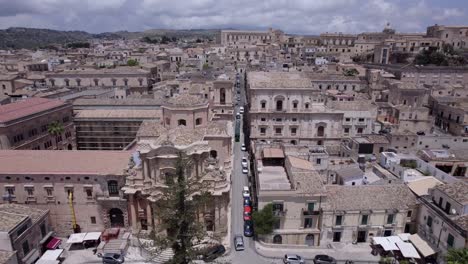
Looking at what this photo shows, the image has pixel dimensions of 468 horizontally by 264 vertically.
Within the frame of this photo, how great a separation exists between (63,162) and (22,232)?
859 cm

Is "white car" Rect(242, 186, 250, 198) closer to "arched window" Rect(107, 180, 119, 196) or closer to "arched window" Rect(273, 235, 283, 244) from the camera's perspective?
"arched window" Rect(273, 235, 283, 244)

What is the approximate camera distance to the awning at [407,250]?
3266 cm

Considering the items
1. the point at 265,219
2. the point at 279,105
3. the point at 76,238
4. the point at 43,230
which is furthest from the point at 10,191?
the point at 279,105

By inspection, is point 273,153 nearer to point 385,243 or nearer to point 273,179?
point 273,179

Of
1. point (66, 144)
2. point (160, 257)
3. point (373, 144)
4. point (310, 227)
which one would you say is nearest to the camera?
point (160, 257)

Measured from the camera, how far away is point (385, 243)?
34.2 metres

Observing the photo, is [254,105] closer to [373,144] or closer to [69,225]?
[373,144]

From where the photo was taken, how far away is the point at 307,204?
34438mm

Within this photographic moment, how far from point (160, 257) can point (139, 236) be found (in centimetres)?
342

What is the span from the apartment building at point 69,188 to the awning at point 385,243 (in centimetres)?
2743

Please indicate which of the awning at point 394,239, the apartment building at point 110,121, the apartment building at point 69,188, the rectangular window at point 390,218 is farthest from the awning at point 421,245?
the apartment building at point 110,121

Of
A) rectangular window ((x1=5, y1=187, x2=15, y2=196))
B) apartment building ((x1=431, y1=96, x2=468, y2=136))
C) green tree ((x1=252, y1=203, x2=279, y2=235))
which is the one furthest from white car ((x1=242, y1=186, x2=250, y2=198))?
apartment building ((x1=431, y1=96, x2=468, y2=136))

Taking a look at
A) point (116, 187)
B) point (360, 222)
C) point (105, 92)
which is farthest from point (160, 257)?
point (105, 92)

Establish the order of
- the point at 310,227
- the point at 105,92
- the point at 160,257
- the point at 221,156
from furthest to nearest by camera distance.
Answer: the point at 105,92 < the point at 221,156 < the point at 310,227 < the point at 160,257
